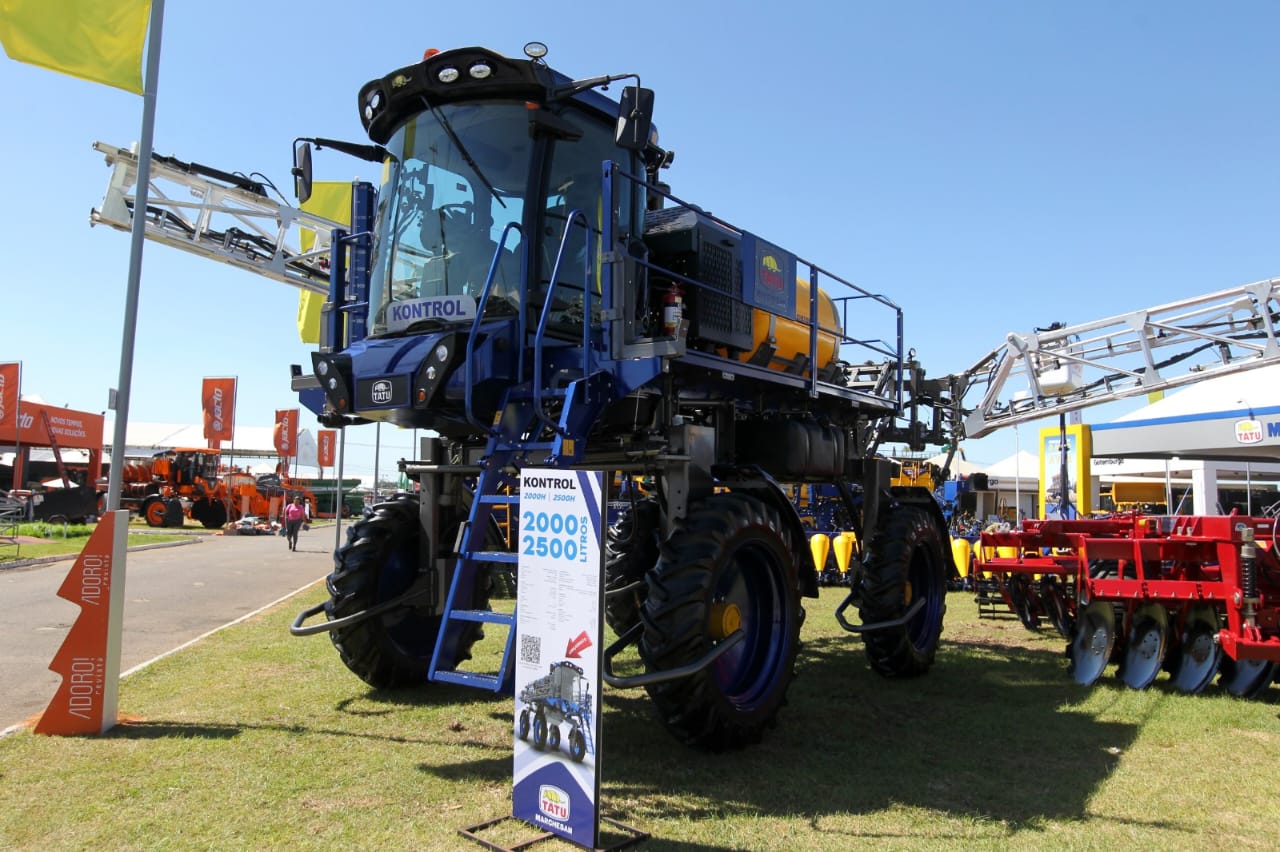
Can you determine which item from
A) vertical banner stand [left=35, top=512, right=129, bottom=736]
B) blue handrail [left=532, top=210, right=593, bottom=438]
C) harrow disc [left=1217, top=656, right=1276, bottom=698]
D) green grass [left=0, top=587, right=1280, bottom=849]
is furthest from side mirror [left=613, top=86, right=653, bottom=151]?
harrow disc [left=1217, top=656, right=1276, bottom=698]

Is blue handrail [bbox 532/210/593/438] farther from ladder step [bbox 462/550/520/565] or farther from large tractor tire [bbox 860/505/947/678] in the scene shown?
large tractor tire [bbox 860/505/947/678]

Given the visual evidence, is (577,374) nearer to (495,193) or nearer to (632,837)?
(495,193)

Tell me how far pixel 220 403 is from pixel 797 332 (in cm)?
2704

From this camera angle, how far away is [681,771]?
502 cm

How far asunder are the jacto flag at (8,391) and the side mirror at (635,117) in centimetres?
2879

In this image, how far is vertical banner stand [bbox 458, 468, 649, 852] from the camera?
12.5 ft

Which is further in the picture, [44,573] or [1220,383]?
[1220,383]

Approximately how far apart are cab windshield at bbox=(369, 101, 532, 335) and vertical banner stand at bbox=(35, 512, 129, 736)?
2330 mm

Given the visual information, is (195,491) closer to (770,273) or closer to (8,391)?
(8,391)

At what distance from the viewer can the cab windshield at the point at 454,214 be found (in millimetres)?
5531

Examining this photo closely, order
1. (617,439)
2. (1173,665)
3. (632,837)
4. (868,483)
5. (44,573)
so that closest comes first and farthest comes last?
(632,837) → (617,439) → (1173,665) → (868,483) → (44,573)

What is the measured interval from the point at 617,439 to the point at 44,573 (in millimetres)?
13894

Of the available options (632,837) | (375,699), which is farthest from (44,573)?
(632,837)

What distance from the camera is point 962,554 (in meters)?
15.5
